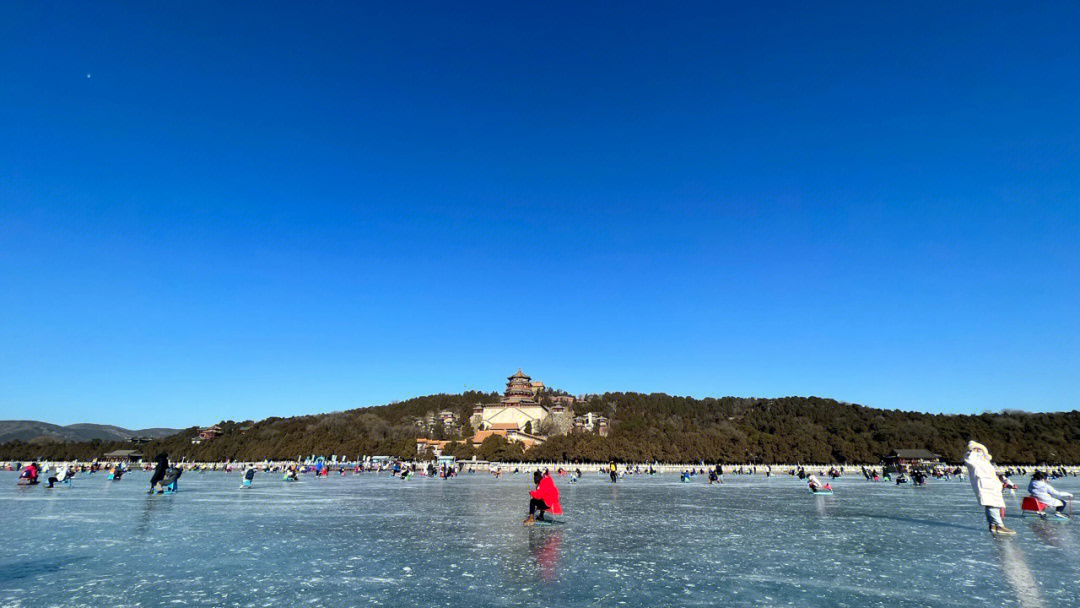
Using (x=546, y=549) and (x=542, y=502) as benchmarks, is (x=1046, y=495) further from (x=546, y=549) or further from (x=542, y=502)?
(x=546, y=549)

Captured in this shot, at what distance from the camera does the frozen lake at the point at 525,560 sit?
24.5ft

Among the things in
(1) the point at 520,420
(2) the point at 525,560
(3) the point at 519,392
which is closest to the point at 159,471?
(2) the point at 525,560

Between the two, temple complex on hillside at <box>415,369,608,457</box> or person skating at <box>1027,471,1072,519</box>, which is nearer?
person skating at <box>1027,471,1072,519</box>

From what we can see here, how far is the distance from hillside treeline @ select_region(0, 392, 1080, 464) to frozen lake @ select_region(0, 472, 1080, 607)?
240 feet

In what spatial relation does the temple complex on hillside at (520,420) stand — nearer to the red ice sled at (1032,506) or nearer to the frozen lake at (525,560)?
the red ice sled at (1032,506)

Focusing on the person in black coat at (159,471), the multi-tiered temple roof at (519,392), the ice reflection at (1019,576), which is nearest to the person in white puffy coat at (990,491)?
the ice reflection at (1019,576)

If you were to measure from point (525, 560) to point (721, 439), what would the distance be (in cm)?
9445

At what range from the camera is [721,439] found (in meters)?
97.4

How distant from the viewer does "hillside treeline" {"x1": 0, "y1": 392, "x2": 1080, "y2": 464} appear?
89.1 meters

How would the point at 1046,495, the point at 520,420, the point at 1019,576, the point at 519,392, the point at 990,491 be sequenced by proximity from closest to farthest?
the point at 1019,576
the point at 990,491
the point at 1046,495
the point at 520,420
the point at 519,392

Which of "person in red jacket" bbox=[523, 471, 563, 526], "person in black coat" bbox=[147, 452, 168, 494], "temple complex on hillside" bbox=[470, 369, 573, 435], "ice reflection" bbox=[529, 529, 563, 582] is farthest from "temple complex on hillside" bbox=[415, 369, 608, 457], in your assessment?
"ice reflection" bbox=[529, 529, 563, 582]

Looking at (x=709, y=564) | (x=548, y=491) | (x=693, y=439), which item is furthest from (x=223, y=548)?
(x=693, y=439)

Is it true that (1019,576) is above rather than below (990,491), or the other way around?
below

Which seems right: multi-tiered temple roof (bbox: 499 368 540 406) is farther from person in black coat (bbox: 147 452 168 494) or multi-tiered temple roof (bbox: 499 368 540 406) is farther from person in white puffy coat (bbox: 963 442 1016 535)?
person in white puffy coat (bbox: 963 442 1016 535)
